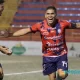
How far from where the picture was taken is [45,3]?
18016mm

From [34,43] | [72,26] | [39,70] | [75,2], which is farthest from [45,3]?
[72,26]

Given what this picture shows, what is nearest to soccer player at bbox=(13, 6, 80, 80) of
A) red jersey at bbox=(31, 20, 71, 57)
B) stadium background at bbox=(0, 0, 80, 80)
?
red jersey at bbox=(31, 20, 71, 57)

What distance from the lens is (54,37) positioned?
22.0ft

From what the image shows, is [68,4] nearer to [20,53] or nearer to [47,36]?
[20,53]

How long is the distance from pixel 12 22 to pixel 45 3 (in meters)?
2.06

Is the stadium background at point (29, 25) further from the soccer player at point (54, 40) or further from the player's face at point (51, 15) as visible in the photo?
the player's face at point (51, 15)

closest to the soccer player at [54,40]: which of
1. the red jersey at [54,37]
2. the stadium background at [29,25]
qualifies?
the red jersey at [54,37]

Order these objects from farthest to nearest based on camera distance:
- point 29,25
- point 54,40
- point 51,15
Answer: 1. point 29,25
2. point 54,40
3. point 51,15

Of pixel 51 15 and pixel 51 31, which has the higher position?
pixel 51 15

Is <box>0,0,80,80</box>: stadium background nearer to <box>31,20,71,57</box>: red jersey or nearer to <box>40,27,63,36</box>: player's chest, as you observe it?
<box>31,20,71,57</box>: red jersey

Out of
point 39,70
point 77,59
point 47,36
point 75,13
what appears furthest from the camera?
point 75,13

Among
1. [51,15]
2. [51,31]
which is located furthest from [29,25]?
[51,15]

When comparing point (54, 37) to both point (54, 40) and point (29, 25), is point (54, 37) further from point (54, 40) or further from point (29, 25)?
point (29, 25)

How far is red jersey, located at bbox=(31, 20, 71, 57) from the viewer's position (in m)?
6.71
